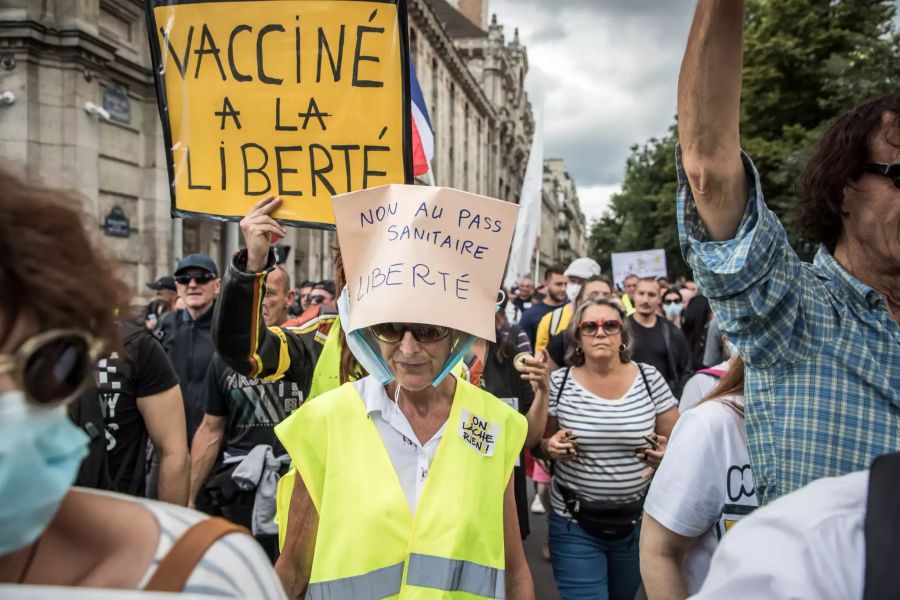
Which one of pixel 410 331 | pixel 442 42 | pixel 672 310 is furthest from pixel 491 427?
pixel 442 42

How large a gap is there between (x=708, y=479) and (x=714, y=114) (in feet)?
3.49

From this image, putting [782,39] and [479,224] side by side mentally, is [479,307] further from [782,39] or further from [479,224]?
[782,39]

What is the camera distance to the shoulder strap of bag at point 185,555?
3.36 ft

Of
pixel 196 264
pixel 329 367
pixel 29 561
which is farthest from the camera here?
pixel 196 264

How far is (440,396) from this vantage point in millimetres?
2486

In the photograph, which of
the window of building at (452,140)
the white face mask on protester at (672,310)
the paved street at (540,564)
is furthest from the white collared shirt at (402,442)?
the window of building at (452,140)

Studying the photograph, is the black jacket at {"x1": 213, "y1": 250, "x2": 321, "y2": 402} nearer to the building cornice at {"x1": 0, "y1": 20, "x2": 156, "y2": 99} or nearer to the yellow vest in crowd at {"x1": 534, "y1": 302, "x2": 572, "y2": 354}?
A: the yellow vest in crowd at {"x1": 534, "y1": 302, "x2": 572, "y2": 354}

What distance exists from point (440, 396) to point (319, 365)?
3.15ft

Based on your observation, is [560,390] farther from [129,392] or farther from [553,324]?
[553,324]

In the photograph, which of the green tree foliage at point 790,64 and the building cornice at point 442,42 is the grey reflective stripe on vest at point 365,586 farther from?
the building cornice at point 442,42

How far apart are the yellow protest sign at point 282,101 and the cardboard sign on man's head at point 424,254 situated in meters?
0.56

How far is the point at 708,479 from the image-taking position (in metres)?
2.10

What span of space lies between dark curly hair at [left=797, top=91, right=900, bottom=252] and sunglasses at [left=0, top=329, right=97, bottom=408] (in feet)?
5.34

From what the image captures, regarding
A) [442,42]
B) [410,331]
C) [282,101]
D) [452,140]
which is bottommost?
[410,331]
